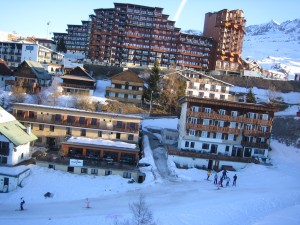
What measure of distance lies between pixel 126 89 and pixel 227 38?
5192 centimetres

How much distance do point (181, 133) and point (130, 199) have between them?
834 inches

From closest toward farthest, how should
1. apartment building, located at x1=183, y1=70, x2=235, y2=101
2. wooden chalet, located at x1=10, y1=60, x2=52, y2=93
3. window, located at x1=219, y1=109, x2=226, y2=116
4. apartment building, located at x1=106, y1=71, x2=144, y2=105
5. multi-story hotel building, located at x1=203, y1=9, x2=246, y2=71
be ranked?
window, located at x1=219, y1=109, x2=226, y2=116
wooden chalet, located at x1=10, y1=60, x2=52, y2=93
apartment building, located at x1=106, y1=71, x2=144, y2=105
apartment building, located at x1=183, y1=70, x2=235, y2=101
multi-story hotel building, located at x1=203, y1=9, x2=246, y2=71

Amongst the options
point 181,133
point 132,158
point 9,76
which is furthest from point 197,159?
point 9,76

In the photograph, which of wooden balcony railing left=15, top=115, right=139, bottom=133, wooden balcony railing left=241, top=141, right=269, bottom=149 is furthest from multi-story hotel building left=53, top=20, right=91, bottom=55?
wooden balcony railing left=241, top=141, right=269, bottom=149

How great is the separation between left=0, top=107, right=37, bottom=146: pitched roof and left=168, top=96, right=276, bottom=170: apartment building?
75.5ft

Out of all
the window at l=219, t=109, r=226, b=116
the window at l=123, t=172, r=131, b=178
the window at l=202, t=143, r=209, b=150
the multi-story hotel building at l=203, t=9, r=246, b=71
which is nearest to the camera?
the window at l=123, t=172, r=131, b=178

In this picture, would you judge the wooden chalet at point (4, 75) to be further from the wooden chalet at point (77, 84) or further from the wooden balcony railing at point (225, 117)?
the wooden balcony railing at point (225, 117)

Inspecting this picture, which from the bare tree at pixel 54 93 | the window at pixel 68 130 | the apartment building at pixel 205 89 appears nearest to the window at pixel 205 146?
the window at pixel 68 130

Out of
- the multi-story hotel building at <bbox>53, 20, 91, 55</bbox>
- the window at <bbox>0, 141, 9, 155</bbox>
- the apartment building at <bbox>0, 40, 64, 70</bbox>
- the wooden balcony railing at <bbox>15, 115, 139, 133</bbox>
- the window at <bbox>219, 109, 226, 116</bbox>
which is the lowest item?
the window at <bbox>0, 141, 9, 155</bbox>

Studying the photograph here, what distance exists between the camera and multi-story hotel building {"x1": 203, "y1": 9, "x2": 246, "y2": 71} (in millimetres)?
107875

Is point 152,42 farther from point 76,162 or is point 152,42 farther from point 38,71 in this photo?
point 76,162

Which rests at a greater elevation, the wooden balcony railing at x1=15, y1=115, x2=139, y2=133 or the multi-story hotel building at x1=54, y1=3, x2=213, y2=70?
the multi-story hotel building at x1=54, y1=3, x2=213, y2=70

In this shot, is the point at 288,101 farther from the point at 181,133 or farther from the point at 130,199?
the point at 130,199

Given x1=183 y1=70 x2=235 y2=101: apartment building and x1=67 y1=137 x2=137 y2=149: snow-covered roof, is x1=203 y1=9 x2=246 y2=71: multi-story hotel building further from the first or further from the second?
x1=67 y1=137 x2=137 y2=149: snow-covered roof
